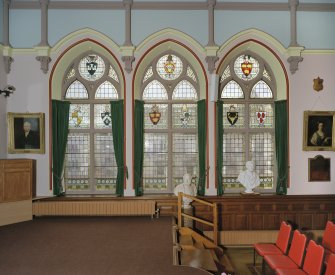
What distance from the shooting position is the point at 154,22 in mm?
8844

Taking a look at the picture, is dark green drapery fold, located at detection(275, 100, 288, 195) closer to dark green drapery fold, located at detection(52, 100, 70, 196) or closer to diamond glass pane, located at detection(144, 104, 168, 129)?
diamond glass pane, located at detection(144, 104, 168, 129)

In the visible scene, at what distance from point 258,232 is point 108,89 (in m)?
5.23

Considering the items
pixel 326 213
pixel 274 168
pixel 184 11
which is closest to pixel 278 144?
pixel 274 168

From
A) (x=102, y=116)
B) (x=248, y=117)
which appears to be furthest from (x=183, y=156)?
(x=102, y=116)

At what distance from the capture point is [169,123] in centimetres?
937

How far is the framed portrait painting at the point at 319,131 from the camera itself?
350 inches

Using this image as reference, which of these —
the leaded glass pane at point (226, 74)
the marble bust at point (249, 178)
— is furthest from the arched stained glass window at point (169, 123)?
the marble bust at point (249, 178)

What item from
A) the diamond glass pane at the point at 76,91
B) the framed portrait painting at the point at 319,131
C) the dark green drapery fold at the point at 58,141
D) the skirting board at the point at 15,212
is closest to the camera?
the skirting board at the point at 15,212

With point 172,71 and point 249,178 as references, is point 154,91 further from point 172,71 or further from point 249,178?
point 249,178

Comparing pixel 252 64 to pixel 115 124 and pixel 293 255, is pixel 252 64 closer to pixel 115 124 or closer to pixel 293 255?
pixel 115 124

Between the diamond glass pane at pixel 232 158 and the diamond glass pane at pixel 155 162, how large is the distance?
5.10ft

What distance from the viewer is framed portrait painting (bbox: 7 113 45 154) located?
861 centimetres

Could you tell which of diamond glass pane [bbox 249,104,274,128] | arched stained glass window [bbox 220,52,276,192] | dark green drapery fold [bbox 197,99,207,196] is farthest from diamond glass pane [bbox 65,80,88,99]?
diamond glass pane [bbox 249,104,274,128]

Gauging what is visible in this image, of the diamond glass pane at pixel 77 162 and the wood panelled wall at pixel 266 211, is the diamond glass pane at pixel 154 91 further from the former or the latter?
the wood panelled wall at pixel 266 211
